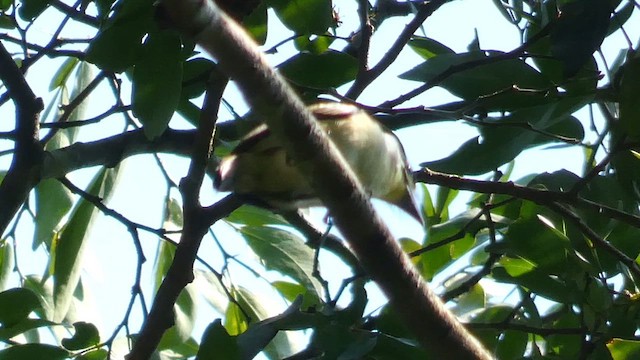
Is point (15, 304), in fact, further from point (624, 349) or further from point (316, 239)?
point (624, 349)

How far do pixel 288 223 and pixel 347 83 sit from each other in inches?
16.4

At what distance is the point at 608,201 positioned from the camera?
129 centimetres

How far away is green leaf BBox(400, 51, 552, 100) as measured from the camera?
1.19 m

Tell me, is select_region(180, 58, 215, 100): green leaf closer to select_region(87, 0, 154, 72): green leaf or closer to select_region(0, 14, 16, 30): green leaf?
select_region(87, 0, 154, 72): green leaf

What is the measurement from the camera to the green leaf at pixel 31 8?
112 cm

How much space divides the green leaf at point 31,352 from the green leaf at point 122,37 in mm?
338

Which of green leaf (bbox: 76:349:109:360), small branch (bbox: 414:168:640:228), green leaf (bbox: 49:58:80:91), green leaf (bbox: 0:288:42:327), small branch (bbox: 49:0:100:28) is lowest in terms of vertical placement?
green leaf (bbox: 76:349:109:360)

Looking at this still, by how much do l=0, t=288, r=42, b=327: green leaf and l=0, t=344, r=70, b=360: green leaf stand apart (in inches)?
1.4

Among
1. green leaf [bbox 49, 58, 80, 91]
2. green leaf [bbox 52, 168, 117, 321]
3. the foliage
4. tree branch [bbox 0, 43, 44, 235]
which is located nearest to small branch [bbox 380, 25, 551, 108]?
the foliage

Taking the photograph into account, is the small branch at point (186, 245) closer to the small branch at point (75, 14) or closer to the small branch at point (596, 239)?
the small branch at point (75, 14)

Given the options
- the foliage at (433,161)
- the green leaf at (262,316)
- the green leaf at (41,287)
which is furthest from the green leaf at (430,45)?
the green leaf at (41,287)

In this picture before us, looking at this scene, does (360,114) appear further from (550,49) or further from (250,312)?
(250,312)

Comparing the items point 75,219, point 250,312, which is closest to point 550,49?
point 250,312

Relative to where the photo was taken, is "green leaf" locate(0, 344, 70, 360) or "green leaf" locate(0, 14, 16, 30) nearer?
"green leaf" locate(0, 344, 70, 360)
